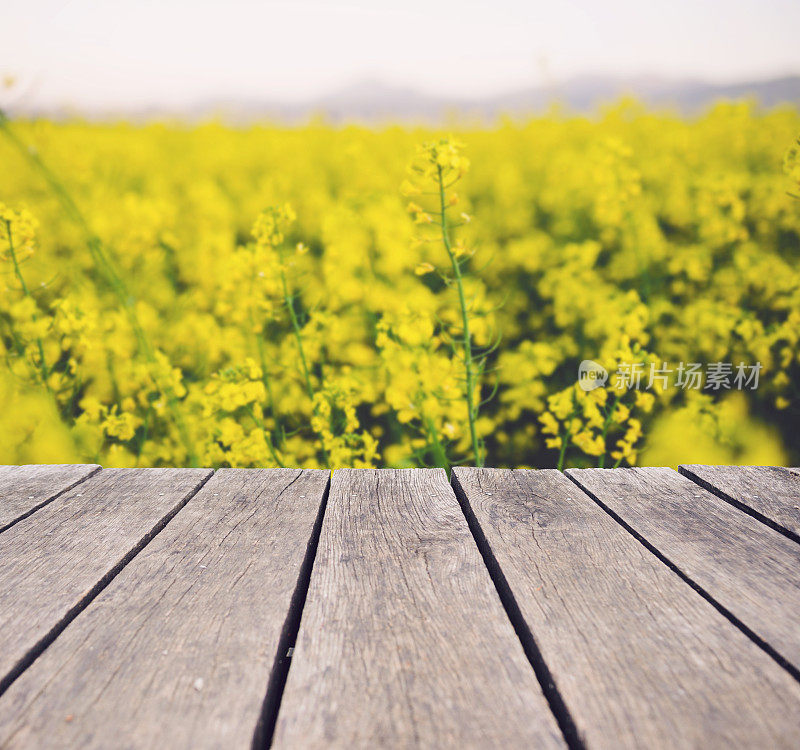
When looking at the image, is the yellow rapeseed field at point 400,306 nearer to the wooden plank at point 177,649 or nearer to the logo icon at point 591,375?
the logo icon at point 591,375

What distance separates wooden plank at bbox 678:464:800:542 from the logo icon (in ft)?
4.34

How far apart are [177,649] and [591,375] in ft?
7.44

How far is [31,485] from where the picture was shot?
1.27m

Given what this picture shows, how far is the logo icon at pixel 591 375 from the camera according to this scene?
263cm

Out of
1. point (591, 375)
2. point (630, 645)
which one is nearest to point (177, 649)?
point (630, 645)

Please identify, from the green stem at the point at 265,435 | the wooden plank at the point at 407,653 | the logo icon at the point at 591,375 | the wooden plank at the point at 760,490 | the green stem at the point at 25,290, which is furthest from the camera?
the logo icon at the point at 591,375

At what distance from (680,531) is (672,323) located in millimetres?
2755

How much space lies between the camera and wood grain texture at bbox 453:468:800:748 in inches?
24.2

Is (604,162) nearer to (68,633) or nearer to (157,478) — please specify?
(157,478)

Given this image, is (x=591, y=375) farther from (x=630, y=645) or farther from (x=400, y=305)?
(x=630, y=645)

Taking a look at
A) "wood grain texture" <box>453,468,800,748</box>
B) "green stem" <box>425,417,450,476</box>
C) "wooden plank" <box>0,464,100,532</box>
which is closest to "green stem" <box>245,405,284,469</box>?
"green stem" <box>425,417,450,476</box>

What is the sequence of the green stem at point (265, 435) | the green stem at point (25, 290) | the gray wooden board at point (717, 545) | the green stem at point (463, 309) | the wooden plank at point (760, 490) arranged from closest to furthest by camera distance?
the gray wooden board at point (717, 545), the wooden plank at point (760, 490), the green stem at point (463, 309), the green stem at point (25, 290), the green stem at point (265, 435)

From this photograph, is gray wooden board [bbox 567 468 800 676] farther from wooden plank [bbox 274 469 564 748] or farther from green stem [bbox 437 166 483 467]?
green stem [bbox 437 166 483 467]

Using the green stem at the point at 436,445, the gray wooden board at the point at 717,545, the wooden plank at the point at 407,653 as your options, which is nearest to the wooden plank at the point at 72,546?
the wooden plank at the point at 407,653
